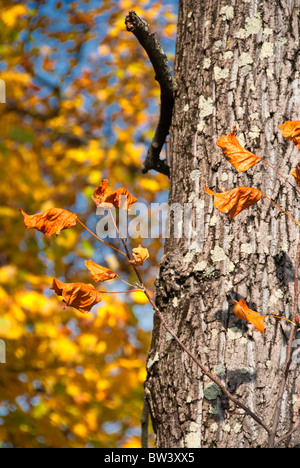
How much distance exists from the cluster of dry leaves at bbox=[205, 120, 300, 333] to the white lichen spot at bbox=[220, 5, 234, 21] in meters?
0.53

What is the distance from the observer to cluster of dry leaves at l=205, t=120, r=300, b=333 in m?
0.91

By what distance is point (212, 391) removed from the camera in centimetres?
105

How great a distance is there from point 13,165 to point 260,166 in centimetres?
373

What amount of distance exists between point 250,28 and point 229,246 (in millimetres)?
650

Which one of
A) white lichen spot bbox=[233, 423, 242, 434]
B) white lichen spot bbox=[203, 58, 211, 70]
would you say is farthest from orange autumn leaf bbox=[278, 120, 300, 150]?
white lichen spot bbox=[233, 423, 242, 434]

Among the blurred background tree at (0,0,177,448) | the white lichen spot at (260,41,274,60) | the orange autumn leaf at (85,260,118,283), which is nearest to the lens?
the orange autumn leaf at (85,260,118,283)

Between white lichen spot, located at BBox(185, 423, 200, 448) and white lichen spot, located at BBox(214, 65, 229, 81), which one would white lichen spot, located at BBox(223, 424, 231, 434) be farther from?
white lichen spot, located at BBox(214, 65, 229, 81)

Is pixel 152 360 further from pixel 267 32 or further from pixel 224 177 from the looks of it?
pixel 267 32

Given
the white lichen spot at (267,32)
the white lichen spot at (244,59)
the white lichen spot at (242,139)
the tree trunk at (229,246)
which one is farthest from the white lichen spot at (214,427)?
the white lichen spot at (267,32)

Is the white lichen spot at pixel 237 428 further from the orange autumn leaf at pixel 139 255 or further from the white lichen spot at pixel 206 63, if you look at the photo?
the white lichen spot at pixel 206 63

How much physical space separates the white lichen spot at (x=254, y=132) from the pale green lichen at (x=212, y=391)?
0.67m

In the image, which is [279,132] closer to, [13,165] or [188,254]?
[188,254]

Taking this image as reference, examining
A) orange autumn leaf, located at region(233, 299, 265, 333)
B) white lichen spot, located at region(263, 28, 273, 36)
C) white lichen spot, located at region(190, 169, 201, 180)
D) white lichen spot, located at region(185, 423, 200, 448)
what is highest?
white lichen spot, located at region(263, 28, 273, 36)
